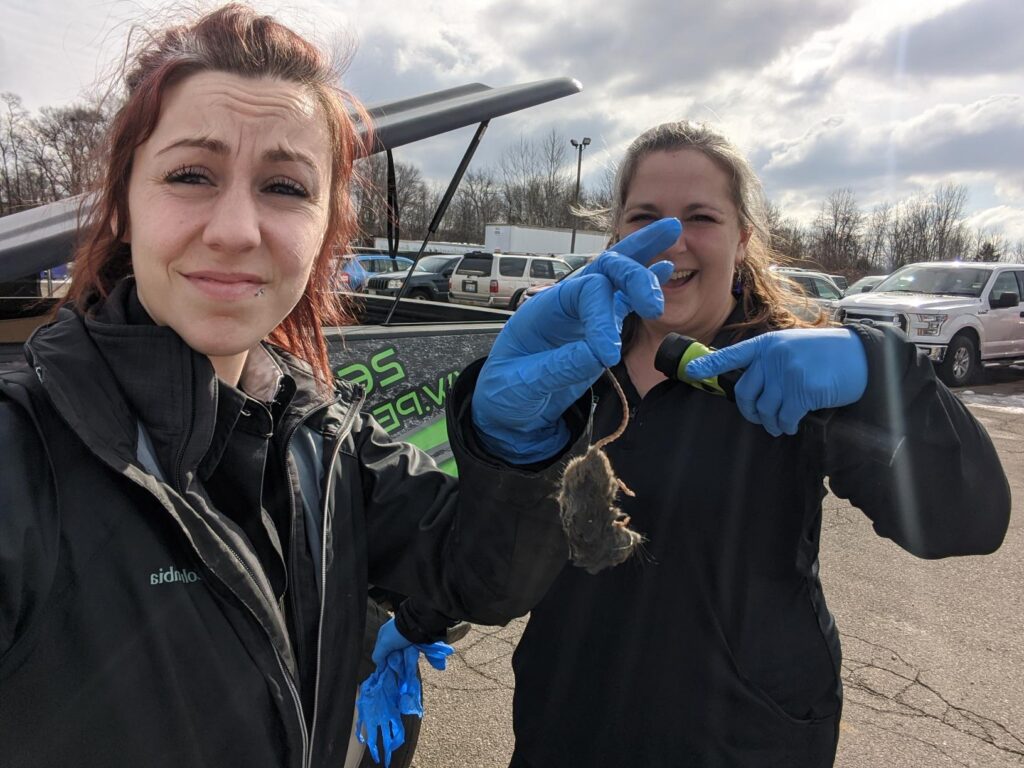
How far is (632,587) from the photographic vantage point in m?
1.50

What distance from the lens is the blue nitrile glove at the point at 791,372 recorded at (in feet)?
4.29

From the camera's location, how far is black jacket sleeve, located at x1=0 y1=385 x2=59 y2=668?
0.79 m

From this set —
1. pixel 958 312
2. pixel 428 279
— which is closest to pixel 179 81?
pixel 958 312

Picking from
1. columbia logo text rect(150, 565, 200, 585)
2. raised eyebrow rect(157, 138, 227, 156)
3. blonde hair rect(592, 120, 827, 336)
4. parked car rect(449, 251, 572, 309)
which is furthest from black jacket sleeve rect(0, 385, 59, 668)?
parked car rect(449, 251, 572, 309)

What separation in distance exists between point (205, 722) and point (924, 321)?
1132cm

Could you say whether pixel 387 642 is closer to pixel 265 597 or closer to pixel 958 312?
pixel 265 597

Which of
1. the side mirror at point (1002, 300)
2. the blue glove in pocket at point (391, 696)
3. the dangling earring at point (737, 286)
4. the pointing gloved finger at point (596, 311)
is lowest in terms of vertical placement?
the blue glove in pocket at point (391, 696)

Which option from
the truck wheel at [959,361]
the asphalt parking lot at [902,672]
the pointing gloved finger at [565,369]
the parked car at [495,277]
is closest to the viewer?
the pointing gloved finger at [565,369]

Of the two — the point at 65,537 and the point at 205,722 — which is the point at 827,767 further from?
the point at 65,537

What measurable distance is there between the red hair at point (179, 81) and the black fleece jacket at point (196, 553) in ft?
0.70

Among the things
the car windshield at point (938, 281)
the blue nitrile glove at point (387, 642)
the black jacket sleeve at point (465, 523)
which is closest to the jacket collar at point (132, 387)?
the black jacket sleeve at point (465, 523)

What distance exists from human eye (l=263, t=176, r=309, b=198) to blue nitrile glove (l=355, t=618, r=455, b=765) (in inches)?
40.3

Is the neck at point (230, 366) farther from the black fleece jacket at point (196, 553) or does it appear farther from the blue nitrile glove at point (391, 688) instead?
the blue nitrile glove at point (391, 688)

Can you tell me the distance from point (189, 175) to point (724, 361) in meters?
1.07
